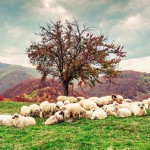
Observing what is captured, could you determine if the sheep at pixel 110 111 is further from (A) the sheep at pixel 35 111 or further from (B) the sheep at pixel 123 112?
(A) the sheep at pixel 35 111

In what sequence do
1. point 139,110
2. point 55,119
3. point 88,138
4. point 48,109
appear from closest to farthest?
point 88,138, point 55,119, point 139,110, point 48,109

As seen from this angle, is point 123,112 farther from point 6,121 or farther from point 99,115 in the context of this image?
point 6,121

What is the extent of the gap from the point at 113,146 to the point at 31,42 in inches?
1358

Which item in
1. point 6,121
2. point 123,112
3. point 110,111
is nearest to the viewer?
point 6,121

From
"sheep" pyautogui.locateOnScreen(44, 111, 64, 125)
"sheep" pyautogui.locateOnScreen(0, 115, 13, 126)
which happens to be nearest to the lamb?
"sheep" pyautogui.locateOnScreen(44, 111, 64, 125)

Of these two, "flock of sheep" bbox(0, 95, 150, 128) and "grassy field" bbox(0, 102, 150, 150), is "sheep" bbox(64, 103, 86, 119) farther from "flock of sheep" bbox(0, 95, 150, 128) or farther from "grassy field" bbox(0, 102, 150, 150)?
"grassy field" bbox(0, 102, 150, 150)

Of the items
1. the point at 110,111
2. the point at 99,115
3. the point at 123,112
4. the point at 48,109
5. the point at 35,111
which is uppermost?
the point at 48,109

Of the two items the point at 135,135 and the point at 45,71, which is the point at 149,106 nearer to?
the point at 135,135

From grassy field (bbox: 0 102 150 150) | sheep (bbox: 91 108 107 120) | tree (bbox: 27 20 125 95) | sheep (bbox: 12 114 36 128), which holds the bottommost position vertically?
grassy field (bbox: 0 102 150 150)

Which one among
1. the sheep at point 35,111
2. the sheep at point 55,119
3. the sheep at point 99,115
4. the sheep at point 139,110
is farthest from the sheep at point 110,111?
the sheep at point 35,111

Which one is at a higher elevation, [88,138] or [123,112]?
[123,112]

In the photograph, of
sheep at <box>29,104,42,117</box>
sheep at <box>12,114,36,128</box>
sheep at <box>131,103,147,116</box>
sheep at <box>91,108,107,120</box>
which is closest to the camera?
sheep at <box>12,114,36,128</box>

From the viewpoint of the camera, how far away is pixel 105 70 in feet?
143

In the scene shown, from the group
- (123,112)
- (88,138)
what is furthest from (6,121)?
(123,112)
